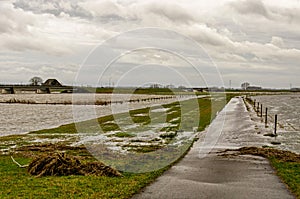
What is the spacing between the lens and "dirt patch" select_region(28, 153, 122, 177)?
13.7m

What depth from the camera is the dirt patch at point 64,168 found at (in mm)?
13719

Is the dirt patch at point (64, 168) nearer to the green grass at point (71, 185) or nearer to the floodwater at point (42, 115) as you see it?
the green grass at point (71, 185)

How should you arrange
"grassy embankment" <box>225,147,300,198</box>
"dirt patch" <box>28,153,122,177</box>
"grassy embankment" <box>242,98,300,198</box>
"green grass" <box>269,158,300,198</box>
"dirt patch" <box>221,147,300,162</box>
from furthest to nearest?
1. "dirt patch" <box>221,147,300,162</box>
2. "dirt patch" <box>28,153,122,177</box>
3. "grassy embankment" <box>225,147,300,198</box>
4. "grassy embankment" <box>242,98,300,198</box>
5. "green grass" <box>269,158,300,198</box>

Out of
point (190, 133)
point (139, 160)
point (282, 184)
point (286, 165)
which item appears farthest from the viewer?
point (190, 133)

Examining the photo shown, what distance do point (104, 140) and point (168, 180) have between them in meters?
13.1

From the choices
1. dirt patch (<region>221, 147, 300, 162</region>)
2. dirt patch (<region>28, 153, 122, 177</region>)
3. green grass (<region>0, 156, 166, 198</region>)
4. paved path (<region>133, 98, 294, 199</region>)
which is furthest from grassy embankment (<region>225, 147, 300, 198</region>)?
dirt patch (<region>28, 153, 122, 177</region>)

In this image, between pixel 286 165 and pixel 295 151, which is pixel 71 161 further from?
pixel 295 151

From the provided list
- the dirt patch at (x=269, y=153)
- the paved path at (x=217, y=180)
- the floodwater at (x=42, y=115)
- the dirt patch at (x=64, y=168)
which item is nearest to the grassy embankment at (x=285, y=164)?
the dirt patch at (x=269, y=153)

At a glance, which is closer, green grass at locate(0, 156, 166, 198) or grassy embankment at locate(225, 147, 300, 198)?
green grass at locate(0, 156, 166, 198)

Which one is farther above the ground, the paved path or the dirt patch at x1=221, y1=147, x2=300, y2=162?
the paved path

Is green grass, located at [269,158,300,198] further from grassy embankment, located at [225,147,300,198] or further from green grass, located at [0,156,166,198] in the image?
green grass, located at [0,156,166,198]

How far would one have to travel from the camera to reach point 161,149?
20656 millimetres

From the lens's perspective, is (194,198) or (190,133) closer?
(194,198)

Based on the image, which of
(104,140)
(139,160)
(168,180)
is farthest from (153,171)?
(104,140)
